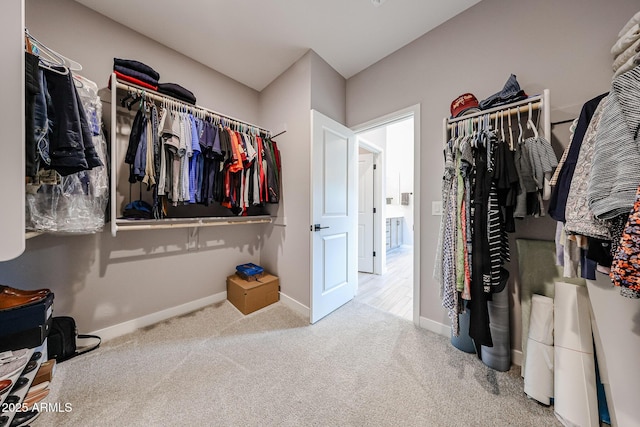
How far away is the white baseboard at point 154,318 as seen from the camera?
1727 millimetres

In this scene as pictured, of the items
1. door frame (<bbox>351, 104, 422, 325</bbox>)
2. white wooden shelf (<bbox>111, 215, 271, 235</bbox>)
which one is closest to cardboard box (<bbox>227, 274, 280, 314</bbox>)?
white wooden shelf (<bbox>111, 215, 271, 235</bbox>)

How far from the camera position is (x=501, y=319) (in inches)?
54.7

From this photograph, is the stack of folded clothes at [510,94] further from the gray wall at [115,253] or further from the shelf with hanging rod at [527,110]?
the gray wall at [115,253]

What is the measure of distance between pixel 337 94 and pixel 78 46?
2232mm

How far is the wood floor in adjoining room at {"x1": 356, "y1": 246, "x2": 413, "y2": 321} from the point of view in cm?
233

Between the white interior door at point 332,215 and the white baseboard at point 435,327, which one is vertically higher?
the white interior door at point 332,215

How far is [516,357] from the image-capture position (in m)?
1.45

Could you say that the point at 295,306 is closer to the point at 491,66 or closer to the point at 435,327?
the point at 435,327

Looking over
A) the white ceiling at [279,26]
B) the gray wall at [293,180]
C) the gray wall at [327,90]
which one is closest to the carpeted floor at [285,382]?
the gray wall at [293,180]

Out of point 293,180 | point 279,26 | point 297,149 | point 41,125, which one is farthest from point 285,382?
point 279,26

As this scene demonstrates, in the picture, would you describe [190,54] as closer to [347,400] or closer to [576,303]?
[347,400]

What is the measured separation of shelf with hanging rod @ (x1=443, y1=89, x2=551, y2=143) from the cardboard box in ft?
7.17

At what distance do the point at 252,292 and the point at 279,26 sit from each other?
8.24 ft

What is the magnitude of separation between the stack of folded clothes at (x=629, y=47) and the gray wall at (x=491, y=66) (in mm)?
286
